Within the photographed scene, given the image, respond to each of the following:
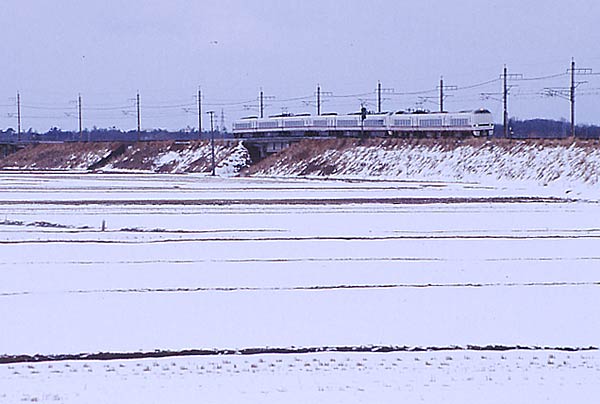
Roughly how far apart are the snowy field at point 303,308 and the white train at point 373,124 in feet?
160

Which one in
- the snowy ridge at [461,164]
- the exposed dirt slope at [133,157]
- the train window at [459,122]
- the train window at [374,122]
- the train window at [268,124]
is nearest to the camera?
the snowy ridge at [461,164]

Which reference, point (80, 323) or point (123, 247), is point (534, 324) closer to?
point (80, 323)

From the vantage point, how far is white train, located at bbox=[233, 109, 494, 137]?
80562mm

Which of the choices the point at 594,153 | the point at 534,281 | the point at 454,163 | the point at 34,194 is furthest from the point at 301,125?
the point at 534,281

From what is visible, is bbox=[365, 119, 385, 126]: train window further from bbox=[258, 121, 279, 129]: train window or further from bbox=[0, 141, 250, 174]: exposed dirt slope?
bbox=[258, 121, 279, 129]: train window

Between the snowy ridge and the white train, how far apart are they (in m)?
6.44

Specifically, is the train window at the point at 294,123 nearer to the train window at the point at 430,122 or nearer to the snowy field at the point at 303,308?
the train window at the point at 430,122

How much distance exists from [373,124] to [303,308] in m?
74.8

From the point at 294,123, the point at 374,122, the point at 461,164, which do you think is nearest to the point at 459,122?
the point at 374,122

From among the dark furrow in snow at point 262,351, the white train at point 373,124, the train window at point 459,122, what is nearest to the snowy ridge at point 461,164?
the train window at point 459,122

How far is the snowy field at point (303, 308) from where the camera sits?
435 inches

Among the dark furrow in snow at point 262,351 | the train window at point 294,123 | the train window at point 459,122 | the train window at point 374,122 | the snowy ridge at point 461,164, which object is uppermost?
the train window at point 294,123

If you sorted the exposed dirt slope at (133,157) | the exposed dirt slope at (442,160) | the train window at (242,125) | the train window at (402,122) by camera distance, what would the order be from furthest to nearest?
the train window at (242,125) < the exposed dirt slope at (133,157) < the train window at (402,122) < the exposed dirt slope at (442,160)

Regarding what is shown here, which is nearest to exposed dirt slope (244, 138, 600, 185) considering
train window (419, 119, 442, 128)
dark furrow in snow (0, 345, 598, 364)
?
train window (419, 119, 442, 128)
